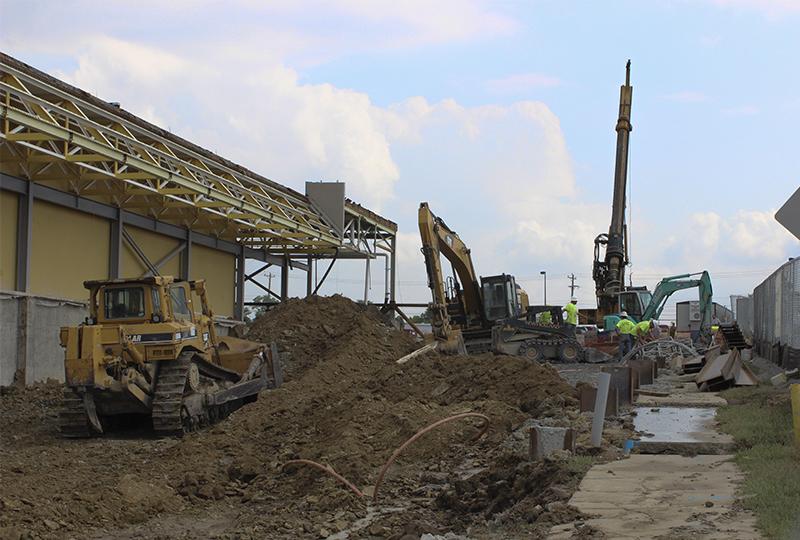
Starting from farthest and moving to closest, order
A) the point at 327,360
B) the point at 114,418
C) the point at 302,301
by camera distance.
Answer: the point at 302,301
the point at 327,360
the point at 114,418

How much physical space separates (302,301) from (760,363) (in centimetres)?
1209

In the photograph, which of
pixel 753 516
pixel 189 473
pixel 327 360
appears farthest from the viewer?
pixel 327 360

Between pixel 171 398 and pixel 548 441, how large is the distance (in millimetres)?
7653

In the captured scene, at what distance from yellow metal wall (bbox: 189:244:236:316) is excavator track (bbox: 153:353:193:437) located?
13.9 metres

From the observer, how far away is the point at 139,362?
16281 mm

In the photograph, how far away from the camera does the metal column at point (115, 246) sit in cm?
2500

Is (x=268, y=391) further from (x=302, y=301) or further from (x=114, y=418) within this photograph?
(x=302, y=301)

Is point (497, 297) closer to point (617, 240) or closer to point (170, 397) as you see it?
point (617, 240)

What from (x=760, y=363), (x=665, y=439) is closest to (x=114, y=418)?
(x=665, y=439)

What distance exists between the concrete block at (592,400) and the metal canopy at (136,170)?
33.7ft

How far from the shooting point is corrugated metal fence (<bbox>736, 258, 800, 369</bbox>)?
19.9m

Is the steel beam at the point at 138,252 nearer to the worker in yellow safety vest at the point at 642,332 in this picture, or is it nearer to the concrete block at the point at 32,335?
the concrete block at the point at 32,335

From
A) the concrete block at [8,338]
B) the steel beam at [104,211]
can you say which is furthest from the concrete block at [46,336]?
the steel beam at [104,211]

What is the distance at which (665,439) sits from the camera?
436 inches
